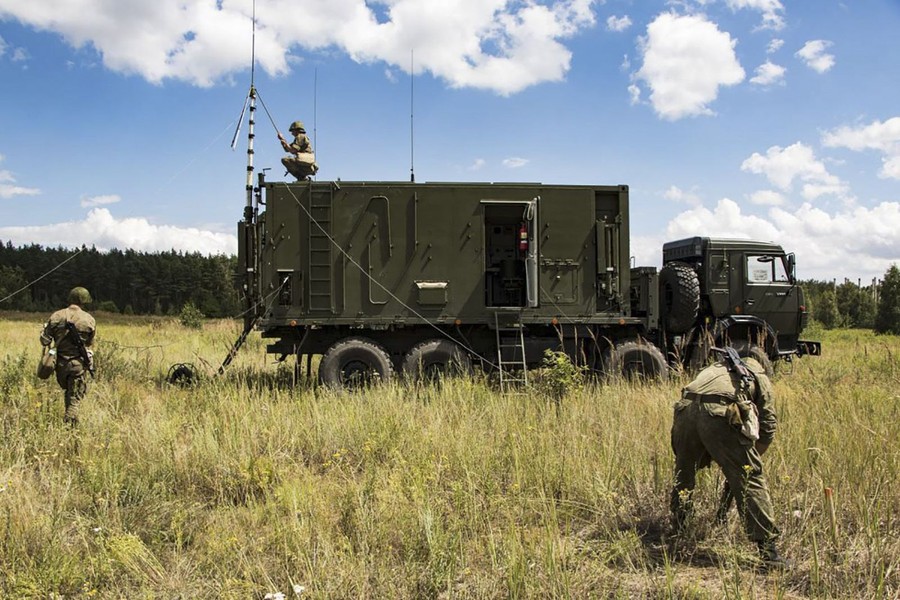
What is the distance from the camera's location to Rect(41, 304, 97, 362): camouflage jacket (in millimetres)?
6922

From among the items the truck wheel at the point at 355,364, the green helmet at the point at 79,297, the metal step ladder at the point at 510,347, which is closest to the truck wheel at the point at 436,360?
the truck wheel at the point at 355,364

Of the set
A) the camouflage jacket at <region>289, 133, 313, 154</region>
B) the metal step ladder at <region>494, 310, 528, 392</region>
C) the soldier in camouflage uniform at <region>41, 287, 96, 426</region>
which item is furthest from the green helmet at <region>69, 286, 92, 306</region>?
the metal step ladder at <region>494, 310, 528, 392</region>

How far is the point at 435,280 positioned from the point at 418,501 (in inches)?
210

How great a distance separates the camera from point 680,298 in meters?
10.1

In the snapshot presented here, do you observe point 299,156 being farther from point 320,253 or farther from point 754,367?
point 754,367

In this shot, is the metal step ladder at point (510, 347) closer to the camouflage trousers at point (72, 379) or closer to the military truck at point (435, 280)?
the military truck at point (435, 280)

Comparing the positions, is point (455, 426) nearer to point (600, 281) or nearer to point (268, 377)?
point (600, 281)

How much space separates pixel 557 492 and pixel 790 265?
28.0 feet

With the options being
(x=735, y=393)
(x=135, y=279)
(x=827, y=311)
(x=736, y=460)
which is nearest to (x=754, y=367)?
(x=735, y=393)

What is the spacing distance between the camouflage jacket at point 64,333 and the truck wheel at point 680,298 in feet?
28.9

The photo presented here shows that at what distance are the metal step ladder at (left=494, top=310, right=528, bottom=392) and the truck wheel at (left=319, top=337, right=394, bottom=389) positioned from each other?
1.74 meters

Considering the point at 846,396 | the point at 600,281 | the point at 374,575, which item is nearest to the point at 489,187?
the point at 600,281

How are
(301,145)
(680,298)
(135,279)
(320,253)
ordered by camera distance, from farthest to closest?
(135,279)
(680,298)
(301,145)
(320,253)

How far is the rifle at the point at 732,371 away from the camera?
3.73 m
